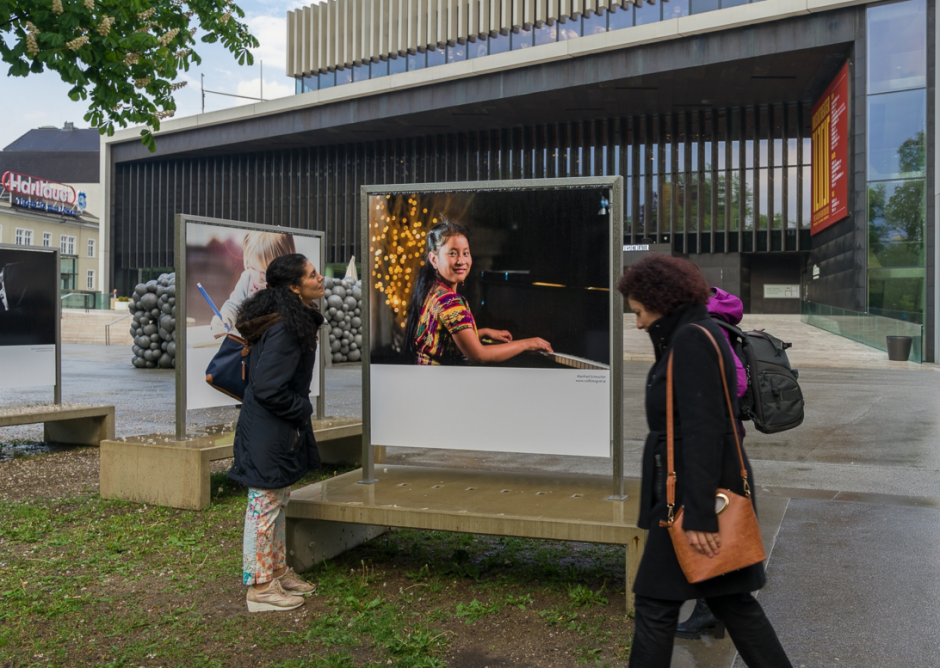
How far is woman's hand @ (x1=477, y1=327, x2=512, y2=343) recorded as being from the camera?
4.62 meters

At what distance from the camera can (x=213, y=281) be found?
21.8 ft

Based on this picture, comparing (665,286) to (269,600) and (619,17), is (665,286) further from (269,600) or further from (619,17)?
(619,17)

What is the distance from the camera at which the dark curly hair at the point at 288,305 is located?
12.8ft

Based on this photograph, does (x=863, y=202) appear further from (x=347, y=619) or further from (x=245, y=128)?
(x=245, y=128)

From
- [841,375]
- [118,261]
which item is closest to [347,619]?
[841,375]

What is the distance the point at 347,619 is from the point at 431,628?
16.0 inches

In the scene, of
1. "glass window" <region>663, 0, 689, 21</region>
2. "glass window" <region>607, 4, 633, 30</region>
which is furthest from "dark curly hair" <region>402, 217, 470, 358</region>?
"glass window" <region>607, 4, 633, 30</region>

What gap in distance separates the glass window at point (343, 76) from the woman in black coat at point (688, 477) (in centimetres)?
4657

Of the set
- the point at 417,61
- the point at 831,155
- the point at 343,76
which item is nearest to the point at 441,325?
the point at 831,155

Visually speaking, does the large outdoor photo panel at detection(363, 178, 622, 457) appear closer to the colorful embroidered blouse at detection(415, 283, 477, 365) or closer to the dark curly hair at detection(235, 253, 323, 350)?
the colorful embroidered blouse at detection(415, 283, 477, 365)

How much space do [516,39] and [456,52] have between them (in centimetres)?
345

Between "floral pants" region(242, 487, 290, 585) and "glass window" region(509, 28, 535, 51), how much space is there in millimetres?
39439

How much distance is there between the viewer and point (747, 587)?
264 centimetres

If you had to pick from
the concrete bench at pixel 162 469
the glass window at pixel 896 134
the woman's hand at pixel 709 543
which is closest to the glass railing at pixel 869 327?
the glass window at pixel 896 134
